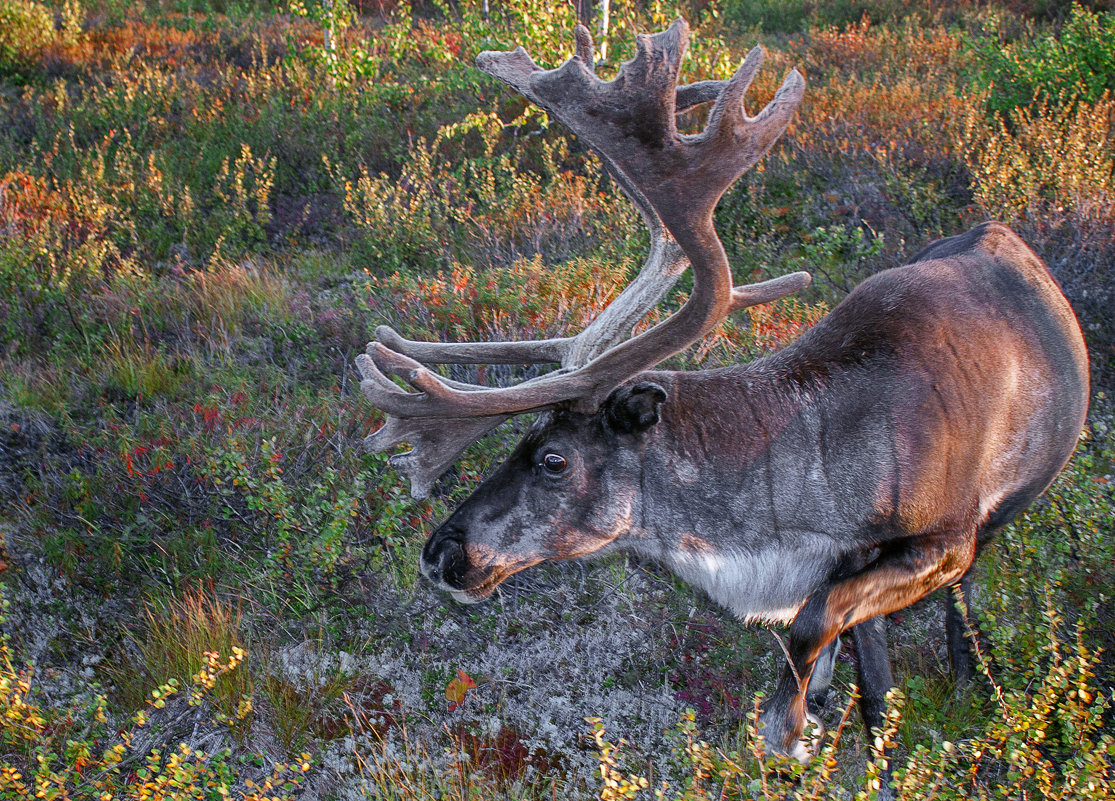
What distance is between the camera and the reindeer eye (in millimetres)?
3004

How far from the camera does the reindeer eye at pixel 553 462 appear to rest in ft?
9.86

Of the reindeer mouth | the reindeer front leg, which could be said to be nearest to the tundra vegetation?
the reindeer front leg

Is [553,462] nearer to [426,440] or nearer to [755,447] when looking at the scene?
[426,440]

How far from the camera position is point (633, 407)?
2947 mm

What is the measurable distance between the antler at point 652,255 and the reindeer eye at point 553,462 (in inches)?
7.6

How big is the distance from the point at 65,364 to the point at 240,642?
298cm

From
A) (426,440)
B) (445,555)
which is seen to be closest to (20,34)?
(426,440)

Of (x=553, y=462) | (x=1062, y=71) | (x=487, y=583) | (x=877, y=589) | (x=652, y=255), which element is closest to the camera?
(x=877, y=589)

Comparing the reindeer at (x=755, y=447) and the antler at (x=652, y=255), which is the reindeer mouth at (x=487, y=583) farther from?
the antler at (x=652, y=255)

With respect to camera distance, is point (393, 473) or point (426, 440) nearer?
point (426, 440)

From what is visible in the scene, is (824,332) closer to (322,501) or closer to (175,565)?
(322,501)

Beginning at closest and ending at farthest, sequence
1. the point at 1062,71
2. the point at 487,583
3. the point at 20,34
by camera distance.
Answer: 1. the point at 487,583
2. the point at 1062,71
3. the point at 20,34

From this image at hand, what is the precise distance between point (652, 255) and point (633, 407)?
74 centimetres

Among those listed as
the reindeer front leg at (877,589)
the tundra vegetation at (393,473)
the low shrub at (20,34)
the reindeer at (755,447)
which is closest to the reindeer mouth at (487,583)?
the reindeer at (755,447)
